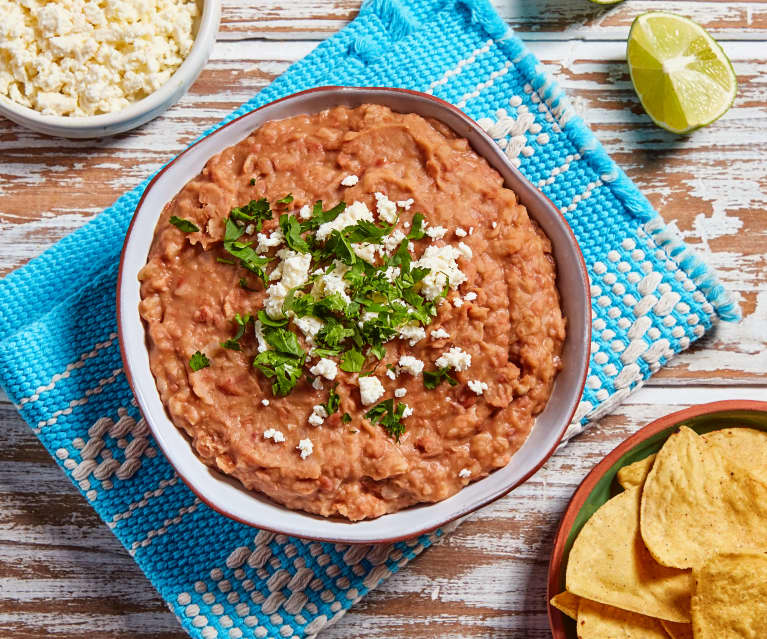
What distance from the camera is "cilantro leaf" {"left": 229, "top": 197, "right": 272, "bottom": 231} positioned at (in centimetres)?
255

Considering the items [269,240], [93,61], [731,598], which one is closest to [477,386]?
[269,240]

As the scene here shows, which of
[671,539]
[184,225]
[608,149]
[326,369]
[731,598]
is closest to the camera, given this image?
[326,369]

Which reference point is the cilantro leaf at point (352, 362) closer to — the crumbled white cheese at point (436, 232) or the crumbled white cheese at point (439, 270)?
the crumbled white cheese at point (439, 270)

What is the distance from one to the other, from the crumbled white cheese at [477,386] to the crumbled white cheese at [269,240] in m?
0.77

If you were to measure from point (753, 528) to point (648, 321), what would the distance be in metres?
0.86

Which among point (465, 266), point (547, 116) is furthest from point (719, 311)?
point (465, 266)

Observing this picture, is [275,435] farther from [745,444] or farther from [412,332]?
[745,444]

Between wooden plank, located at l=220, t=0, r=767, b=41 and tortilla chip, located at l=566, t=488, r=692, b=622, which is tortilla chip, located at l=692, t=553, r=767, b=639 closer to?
tortilla chip, located at l=566, t=488, r=692, b=622

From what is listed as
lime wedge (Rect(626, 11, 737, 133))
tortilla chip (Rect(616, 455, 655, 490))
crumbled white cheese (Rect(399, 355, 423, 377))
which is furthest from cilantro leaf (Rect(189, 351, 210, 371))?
lime wedge (Rect(626, 11, 737, 133))

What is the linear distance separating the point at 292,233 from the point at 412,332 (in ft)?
1.64

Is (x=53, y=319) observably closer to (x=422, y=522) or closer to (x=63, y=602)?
(x=63, y=602)

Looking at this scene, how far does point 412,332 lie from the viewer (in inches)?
98.7

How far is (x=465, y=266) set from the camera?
2539 millimetres

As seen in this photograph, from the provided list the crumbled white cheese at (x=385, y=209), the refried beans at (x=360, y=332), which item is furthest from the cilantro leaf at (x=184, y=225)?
the crumbled white cheese at (x=385, y=209)
